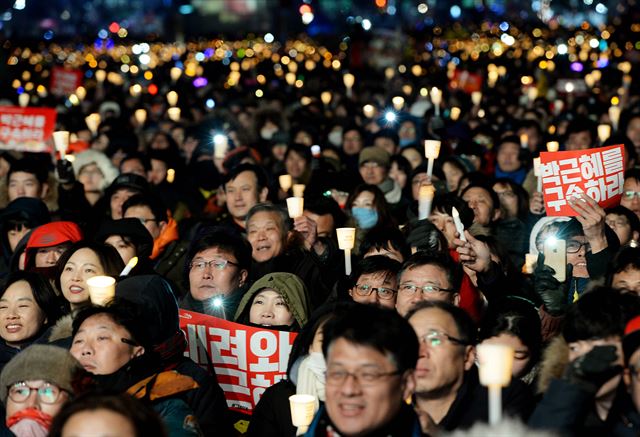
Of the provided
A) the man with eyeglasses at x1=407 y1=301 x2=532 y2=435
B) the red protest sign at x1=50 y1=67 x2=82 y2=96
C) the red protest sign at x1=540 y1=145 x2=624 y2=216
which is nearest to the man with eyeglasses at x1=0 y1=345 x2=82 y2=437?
the man with eyeglasses at x1=407 y1=301 x2=532 y2=435

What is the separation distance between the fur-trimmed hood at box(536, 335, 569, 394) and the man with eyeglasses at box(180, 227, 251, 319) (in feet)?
8.02

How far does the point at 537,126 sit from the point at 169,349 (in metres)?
9.40

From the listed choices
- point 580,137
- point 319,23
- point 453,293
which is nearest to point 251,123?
point 580,137

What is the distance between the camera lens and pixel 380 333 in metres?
3.85

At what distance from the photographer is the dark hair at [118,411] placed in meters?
3.51

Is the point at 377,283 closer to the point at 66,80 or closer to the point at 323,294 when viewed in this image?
the point at 323,294

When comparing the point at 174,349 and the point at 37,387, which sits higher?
the point at 174,349

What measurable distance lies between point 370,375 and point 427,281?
177cm

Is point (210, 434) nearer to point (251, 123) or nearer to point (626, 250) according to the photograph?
point (626, 250)

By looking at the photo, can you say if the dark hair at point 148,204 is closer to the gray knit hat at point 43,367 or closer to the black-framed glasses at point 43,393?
the gray knit hat at point 43,367

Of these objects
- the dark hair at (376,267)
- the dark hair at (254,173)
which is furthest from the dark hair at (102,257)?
the dark hair at (254,173)

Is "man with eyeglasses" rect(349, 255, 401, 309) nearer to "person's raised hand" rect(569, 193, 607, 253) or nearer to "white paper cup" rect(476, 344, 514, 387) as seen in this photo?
"person's raised hand" rect(569, 193, 607, 253)

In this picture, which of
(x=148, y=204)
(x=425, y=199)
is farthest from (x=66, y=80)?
(x=425, y=199)

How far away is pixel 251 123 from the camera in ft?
53.6
